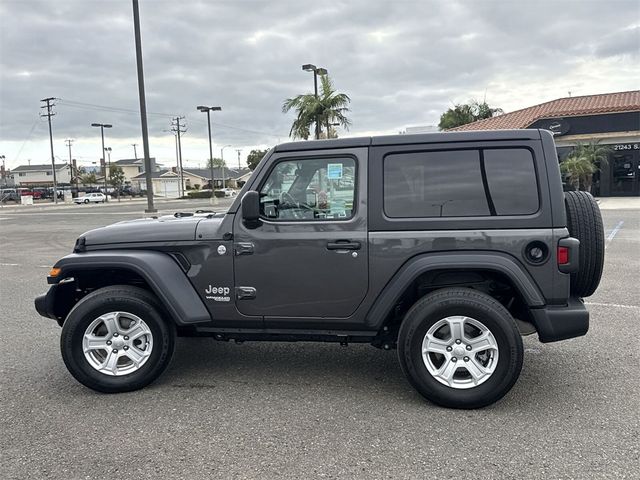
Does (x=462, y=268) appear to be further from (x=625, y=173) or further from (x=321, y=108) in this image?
(x=625, y=173)

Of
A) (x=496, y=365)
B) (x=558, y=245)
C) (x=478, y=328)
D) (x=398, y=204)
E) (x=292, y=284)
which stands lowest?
(x=496, y=365)

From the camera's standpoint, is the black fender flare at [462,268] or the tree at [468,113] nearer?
the black fender flare at [462,268]

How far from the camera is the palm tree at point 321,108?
54.1 ft

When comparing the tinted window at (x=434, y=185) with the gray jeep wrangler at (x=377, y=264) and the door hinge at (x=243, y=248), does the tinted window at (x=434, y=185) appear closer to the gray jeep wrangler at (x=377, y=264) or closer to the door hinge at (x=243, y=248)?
the gray jeep wrangler at (x=377, y=264)

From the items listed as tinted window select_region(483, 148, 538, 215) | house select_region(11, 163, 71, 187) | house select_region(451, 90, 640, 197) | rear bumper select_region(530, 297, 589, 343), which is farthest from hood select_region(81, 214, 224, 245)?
house select_region(11, 163, 71, 187)

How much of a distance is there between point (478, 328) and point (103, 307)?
107 inches

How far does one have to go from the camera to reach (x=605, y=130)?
27.5 meters

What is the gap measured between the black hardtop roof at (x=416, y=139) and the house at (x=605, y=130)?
80.5ft

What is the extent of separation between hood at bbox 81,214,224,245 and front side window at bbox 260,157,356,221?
0.45 metres

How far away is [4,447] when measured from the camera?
10.6ft

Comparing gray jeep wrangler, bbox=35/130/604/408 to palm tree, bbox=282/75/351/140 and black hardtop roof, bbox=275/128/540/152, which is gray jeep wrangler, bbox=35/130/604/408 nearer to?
black hardtop roof, bbox=275/128/540/152

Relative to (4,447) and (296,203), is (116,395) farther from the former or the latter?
(296,203)

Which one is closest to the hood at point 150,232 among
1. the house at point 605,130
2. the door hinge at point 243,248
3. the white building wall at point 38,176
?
the door hinge at point 243,248

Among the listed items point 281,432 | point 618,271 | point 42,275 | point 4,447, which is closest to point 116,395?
A: point 4,447
